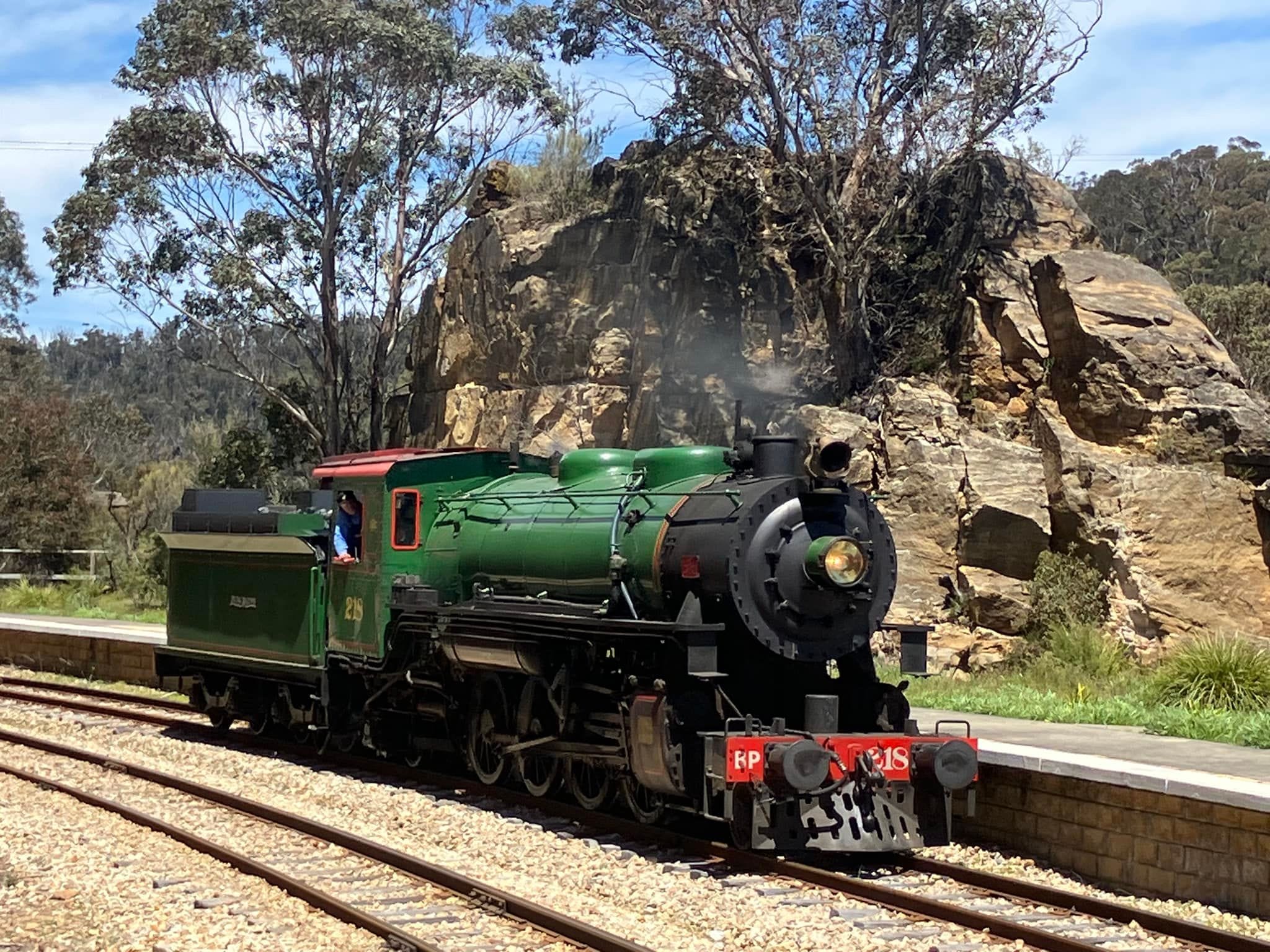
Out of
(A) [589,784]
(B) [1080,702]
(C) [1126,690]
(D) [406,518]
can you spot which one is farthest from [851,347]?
(A) [589,784]

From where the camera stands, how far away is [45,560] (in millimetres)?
41438

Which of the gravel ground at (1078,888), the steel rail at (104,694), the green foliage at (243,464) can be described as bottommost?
the steel rail at (104,694)

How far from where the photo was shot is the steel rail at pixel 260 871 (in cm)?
794

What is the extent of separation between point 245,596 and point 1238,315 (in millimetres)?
26177

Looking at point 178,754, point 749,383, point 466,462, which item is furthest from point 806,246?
point 178,754

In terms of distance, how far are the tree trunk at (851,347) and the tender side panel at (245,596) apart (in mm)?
11595

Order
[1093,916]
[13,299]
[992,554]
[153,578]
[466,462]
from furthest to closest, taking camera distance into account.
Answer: [13,299] < [153,578] < [992,554] < [466,462] < [1093,916]

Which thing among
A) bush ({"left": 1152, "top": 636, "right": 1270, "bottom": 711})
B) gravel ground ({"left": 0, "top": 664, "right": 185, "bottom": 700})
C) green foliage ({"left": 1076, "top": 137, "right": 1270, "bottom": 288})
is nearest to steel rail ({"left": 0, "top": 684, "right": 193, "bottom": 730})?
gravel ground ({"left": 0, "top": 664, "right": 185, "bottom": 700})

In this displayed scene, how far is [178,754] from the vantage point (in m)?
16.0

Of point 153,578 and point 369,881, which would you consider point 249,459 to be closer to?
point 153,578

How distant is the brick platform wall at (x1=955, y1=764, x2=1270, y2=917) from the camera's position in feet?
28.9

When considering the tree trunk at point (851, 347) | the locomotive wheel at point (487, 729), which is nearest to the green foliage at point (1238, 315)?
the tree trunk at point (851, 347)

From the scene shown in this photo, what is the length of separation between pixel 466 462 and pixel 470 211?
19.9 meters

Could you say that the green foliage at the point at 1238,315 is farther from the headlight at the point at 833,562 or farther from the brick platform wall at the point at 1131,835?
the headlight at the point at 833,562
